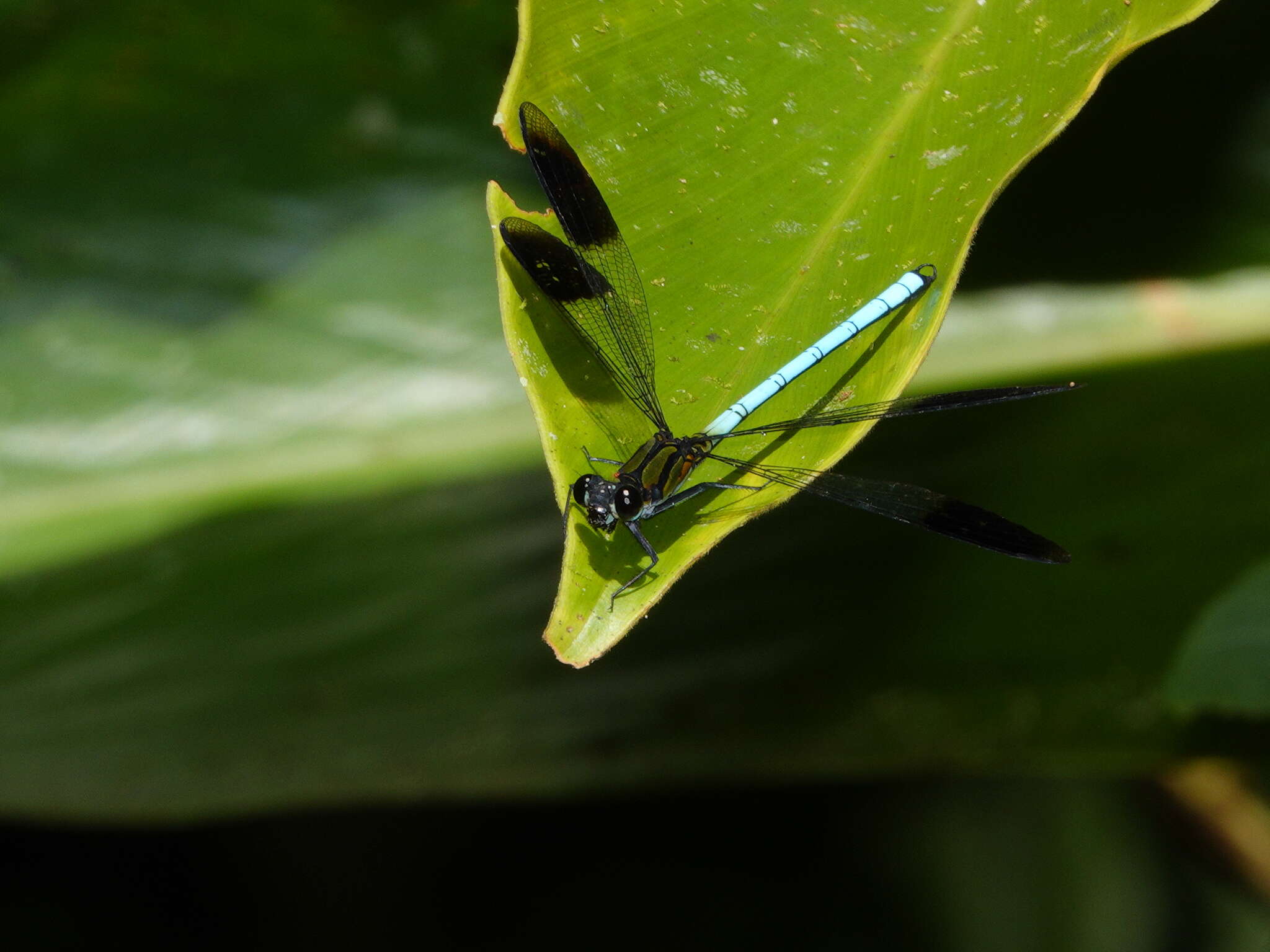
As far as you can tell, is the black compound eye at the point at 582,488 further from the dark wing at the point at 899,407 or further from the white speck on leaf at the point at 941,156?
the white speck on leaf at the point at 941,156

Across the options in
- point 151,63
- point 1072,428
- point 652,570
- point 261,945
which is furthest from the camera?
point 261,945

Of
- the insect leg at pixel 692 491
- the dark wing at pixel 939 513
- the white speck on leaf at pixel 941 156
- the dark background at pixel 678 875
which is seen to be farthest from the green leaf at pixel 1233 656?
the dark background at pixel 678 875

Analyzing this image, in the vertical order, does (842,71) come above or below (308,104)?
below

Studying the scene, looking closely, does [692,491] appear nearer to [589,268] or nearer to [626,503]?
[626,503]

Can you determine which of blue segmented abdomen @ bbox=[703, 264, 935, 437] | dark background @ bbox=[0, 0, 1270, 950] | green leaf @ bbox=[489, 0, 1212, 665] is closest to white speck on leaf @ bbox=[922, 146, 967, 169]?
green leaf @ bbox=[489, 0, 1212, 665]

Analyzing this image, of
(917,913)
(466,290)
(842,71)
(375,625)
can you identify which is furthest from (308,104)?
(917,913)

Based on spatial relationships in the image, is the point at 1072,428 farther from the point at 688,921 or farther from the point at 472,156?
the point at 688,921

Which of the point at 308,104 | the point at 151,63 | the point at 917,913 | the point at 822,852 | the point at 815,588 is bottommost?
the point at 917,913
